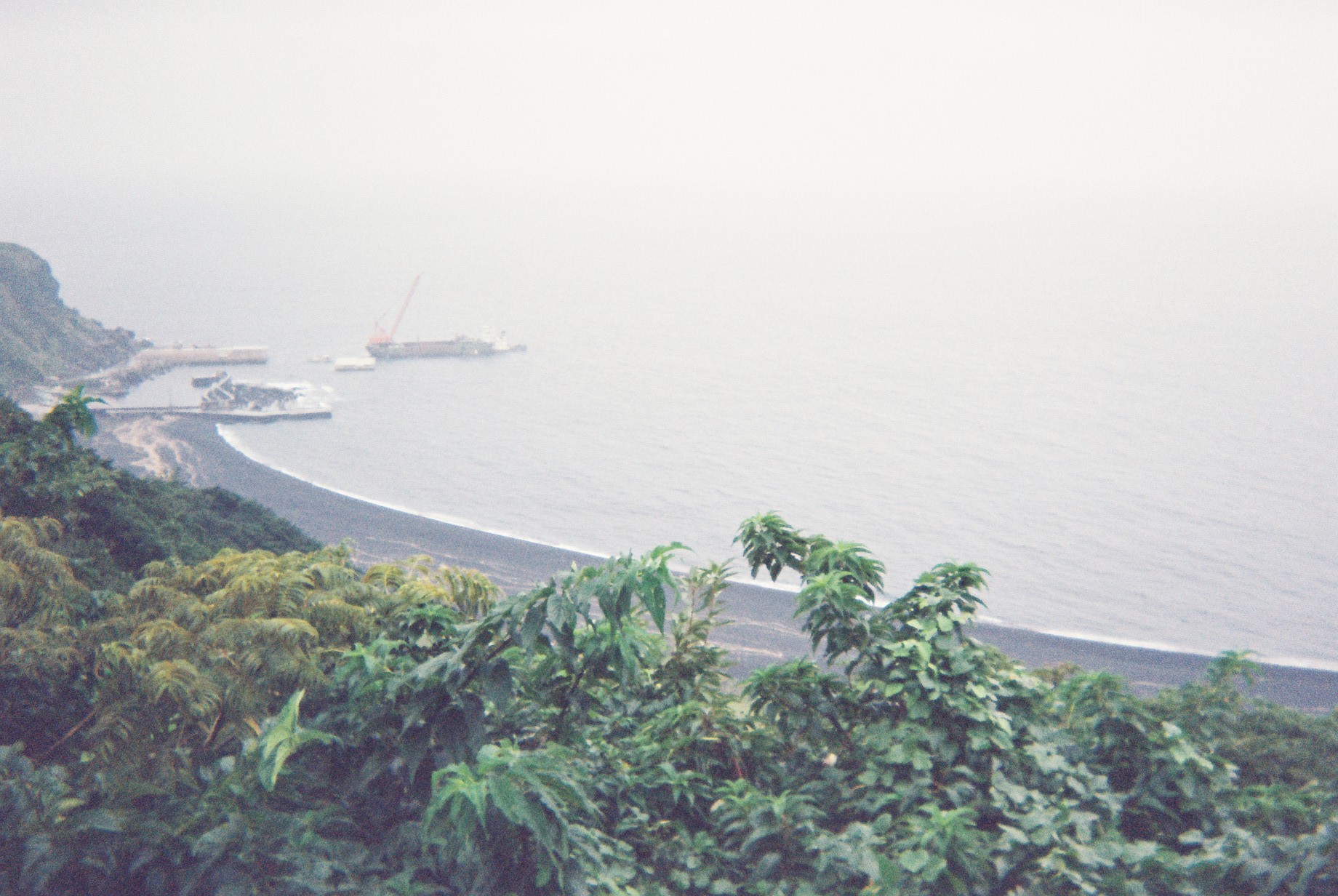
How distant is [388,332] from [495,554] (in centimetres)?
4468

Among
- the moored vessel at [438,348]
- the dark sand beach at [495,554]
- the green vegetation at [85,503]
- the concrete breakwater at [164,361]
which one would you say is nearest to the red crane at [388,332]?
the moored vessel at [438,348]

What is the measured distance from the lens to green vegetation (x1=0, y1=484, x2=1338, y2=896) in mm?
2863

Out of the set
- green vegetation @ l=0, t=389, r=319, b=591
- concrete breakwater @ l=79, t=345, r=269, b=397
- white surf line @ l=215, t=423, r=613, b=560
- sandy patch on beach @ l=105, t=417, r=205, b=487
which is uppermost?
green vegetation @ l=0, t=389, r=319, b=591

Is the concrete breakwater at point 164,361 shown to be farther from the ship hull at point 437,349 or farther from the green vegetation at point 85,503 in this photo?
the green vegetation at point 85,503

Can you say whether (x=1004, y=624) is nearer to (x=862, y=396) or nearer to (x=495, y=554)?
(x=495, y=554)

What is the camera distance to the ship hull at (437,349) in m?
59.2

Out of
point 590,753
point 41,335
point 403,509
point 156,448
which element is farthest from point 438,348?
point 590,753

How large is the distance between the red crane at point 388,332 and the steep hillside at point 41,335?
14214 mm

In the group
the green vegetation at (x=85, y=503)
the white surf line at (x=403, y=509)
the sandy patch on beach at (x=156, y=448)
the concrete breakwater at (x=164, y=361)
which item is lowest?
→ the white surf line at (x=403, y=509)

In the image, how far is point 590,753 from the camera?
403 cm

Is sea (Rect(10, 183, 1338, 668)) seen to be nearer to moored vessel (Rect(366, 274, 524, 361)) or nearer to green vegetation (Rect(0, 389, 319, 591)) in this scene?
moored vessel (Rect(366, 274, 524, 361))

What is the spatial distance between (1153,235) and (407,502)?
4462 inches

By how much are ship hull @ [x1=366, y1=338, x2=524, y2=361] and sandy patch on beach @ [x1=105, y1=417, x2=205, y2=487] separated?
65.0 feet

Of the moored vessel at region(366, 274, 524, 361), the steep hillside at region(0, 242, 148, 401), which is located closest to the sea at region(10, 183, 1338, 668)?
the moored vessel at region(366, 274, 524, 361)
